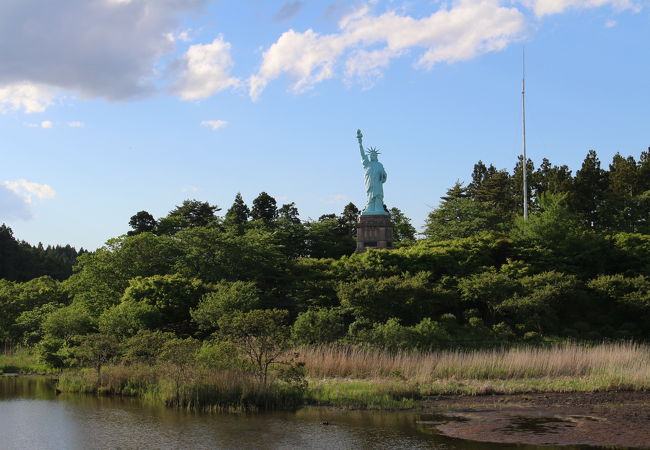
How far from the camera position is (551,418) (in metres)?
15.8

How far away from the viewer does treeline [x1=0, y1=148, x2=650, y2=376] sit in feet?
81.5

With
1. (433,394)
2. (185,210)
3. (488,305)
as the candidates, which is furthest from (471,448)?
(185,210)

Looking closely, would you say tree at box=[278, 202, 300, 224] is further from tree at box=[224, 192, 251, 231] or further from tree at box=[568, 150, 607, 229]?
tree at box=[568, 150, 607, 229]

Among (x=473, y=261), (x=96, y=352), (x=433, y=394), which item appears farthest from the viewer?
(x=473, y=261)

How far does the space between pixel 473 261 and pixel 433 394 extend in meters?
13.0

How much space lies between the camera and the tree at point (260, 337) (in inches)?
716

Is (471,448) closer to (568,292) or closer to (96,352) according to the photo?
(96,352)

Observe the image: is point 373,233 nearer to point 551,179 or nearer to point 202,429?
point 551,179

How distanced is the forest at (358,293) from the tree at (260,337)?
37 millimetres

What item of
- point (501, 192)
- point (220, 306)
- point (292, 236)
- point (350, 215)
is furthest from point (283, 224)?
point (220, 306)

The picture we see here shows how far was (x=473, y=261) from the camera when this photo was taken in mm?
30984

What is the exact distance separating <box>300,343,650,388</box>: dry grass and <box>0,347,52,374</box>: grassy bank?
12679 mm

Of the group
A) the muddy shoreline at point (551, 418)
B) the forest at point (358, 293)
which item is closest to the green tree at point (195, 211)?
the forest at point (358, 293)

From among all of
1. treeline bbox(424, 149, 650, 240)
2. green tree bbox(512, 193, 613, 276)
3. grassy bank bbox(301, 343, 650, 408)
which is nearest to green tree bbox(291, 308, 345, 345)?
grassy bank bbox(301, 343, 650, 408)
